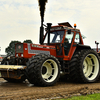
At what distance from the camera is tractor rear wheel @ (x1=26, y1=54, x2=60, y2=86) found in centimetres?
686

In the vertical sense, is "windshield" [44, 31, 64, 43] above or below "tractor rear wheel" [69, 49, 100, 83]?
above

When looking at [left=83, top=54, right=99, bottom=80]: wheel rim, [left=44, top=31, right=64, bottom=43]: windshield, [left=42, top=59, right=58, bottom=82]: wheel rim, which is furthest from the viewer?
[left=83, top=54, right=99, bottom=80]: wheel rim

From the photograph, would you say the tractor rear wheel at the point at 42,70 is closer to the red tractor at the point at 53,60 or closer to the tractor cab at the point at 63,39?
the red tractor at the point at 53,60

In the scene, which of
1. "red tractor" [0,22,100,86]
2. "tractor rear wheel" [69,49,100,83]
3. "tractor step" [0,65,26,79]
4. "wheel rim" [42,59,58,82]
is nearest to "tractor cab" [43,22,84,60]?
"red tractor" [0,22,100,86]

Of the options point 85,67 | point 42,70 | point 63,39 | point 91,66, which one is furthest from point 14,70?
Result: point 91,66

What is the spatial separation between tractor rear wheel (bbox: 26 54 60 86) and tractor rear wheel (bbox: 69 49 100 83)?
1049 millimetres

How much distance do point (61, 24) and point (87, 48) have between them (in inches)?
69.6

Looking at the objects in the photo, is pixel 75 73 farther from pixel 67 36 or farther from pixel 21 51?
pixel 21 51

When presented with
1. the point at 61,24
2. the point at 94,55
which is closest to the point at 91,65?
the point at 94,55

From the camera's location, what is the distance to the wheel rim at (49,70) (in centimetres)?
762

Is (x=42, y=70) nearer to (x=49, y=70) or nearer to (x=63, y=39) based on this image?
(x=49, y=70)

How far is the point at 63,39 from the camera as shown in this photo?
8656mm

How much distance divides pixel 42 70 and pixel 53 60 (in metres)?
Answer: 0.59

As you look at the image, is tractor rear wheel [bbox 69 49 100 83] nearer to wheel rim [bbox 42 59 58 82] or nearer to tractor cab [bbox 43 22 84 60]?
tractor cab [bbox 43 22 84 60]
